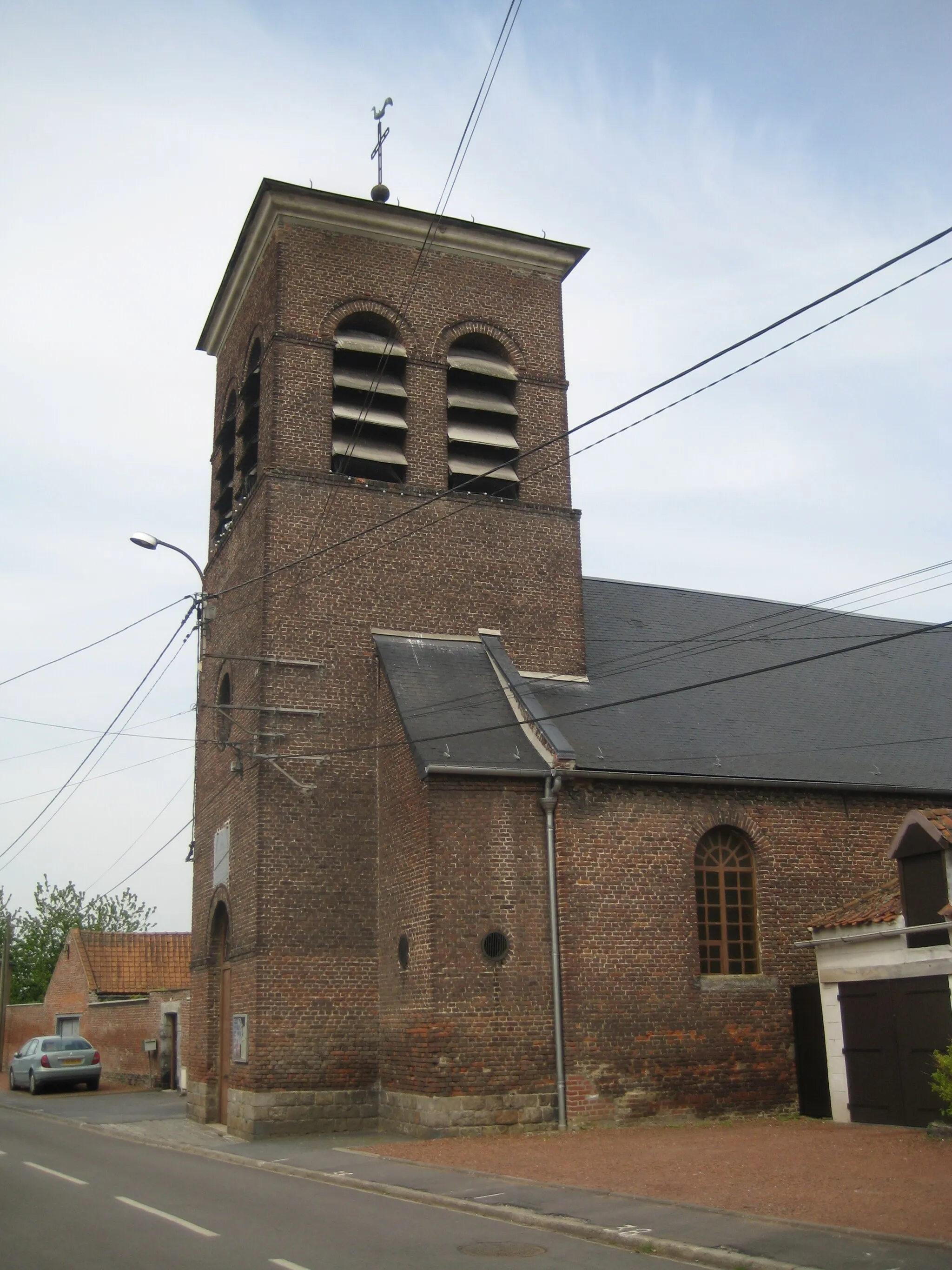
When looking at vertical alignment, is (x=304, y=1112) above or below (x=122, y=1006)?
below

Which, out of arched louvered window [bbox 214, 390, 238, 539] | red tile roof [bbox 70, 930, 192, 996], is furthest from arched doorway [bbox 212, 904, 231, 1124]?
red tile roof [bbox 70, 930, 192, 996]

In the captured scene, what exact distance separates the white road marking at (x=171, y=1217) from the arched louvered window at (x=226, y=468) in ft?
44.1

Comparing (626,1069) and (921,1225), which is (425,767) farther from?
(921,1225)

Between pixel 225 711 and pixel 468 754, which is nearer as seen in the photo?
pixel 468 754

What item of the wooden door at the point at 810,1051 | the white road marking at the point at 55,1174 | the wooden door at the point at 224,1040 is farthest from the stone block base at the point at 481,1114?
the white road marking at the point at 55,1174

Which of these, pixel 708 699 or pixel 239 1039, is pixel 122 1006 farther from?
pixel 708 699

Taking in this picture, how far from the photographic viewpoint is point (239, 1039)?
695 inches

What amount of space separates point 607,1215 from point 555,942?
6.83 meters

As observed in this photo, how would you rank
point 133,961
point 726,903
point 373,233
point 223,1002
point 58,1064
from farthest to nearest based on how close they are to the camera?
1. point 133,961
2. point 58,1064
3. point 373,233
4. point 223,1002
5. point 726,903

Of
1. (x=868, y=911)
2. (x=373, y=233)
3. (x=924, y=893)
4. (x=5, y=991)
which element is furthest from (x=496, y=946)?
(x=5, y=991)

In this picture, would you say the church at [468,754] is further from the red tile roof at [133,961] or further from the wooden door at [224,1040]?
the red tile roof at [133,961]

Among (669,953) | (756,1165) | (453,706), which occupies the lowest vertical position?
(756,1165)

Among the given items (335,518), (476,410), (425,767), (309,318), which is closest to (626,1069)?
(425,767)

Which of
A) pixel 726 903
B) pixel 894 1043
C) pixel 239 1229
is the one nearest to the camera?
pixel 239 1229
